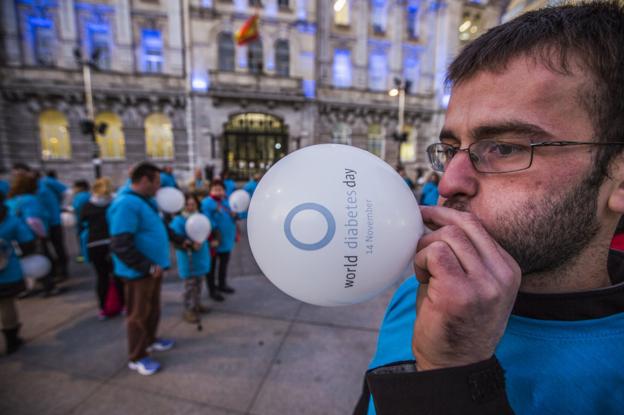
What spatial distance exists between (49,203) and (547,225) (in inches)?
283

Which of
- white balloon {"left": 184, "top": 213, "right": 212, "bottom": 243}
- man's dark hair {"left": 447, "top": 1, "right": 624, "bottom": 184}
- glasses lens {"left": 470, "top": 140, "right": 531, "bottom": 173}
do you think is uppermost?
man's dark hair {"left": 447, "top": 1, "right": 624, "bottom": 184}

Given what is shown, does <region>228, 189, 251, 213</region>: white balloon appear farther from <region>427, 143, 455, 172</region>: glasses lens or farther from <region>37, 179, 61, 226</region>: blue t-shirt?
<region>427, 143, 455, 172</region>: glasses lens

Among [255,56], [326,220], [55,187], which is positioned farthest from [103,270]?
[255,56]

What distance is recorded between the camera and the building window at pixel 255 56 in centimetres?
1627

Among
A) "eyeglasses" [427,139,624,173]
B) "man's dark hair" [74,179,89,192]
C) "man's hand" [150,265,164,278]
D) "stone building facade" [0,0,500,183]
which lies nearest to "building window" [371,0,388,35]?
"stone building facade" [0,0,500,183]

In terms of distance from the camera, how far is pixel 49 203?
529 centimetres

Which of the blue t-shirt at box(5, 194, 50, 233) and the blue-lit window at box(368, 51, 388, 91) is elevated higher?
the blue-lit window at box(368, 51, 388, 91)

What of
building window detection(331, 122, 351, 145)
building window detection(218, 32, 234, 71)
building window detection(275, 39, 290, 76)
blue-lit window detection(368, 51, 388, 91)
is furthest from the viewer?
blue-lit window detection(368, 51, 388, 91)

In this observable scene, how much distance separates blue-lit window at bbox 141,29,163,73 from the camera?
15.6 metres

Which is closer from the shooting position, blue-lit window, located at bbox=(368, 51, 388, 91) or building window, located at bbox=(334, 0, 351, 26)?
building window, located at bbox=(334, 0, 351, 26)

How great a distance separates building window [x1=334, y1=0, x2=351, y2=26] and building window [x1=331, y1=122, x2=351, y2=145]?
20.7 feet

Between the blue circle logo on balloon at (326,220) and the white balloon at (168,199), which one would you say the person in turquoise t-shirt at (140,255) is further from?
the blue circle logo on balloon at (326,220)

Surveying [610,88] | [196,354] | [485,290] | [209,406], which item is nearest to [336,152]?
[485,290]

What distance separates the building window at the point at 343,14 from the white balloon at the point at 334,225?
67.0 ft
